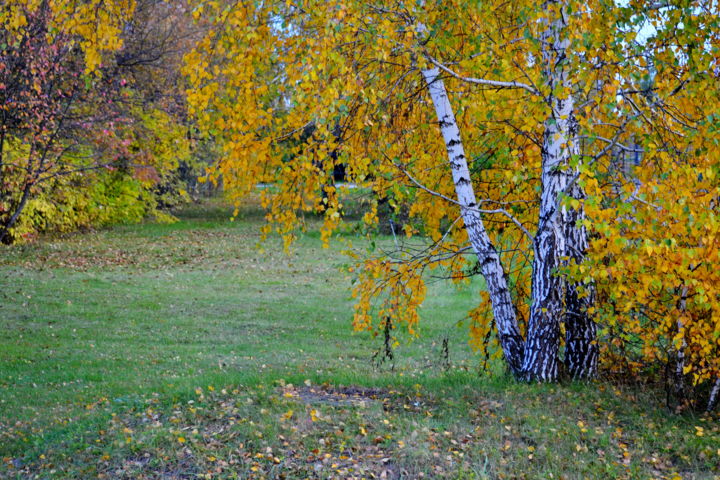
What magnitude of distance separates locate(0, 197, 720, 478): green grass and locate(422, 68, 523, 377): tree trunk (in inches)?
15.0

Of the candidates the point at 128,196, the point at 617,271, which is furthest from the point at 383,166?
the point at 128,196

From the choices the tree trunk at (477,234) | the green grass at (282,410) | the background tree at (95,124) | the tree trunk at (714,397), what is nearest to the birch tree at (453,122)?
the tree trunk at (477,234)

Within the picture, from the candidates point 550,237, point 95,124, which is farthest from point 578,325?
point 95,124

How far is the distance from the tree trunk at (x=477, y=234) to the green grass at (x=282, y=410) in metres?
0.38

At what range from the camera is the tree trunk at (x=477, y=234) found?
624cm

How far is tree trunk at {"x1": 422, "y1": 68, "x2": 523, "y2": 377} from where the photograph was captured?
624 cm

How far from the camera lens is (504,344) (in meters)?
6.43

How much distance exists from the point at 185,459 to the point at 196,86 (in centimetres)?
267

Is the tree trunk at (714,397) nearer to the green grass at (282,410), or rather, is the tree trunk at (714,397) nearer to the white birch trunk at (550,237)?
the green grass at (282,410)

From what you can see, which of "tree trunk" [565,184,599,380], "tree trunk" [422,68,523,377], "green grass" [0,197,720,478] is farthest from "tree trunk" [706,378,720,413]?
"tree trunk" [422,68,523,377]

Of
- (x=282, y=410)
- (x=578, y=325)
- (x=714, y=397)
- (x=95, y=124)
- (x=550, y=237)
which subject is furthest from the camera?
(x=95, y=124)

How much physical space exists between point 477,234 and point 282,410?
7.41ft

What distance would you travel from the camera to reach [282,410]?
5551mm

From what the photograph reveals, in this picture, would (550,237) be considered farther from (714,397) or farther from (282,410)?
(282,410)
